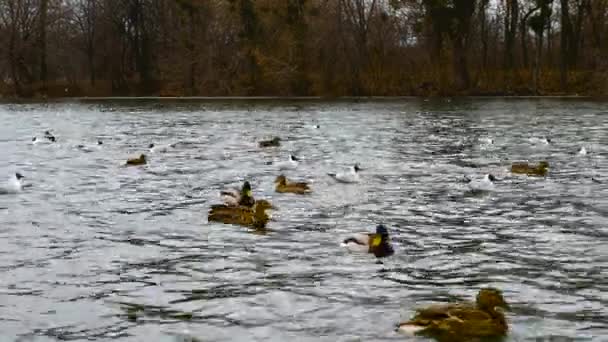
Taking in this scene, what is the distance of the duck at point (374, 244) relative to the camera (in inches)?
463

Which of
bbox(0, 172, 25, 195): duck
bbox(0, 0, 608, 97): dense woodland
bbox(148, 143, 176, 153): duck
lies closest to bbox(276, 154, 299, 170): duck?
bbox(148, 143, 176, 153): duck

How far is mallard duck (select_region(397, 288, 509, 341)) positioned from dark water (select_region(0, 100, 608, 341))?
25 centimetres

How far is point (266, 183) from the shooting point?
62.9ft

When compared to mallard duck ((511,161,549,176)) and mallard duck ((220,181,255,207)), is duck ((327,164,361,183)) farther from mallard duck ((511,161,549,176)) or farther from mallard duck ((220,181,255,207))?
mallard duck ((511,161,549,176))

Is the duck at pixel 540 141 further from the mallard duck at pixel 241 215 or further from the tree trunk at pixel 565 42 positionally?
the tree trunk at pixel 565 42

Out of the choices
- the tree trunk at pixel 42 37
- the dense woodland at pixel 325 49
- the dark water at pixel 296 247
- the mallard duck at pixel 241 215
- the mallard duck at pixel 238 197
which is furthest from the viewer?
the tree trunk at pixel 42 37

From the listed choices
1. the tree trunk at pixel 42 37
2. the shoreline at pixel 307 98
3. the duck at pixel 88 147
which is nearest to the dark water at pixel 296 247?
the duck at pixel 88 147

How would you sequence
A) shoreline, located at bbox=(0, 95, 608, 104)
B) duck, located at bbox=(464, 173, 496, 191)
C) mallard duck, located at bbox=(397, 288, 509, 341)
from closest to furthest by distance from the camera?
mallard duck, located at bbox=(397, 288, 509, 341) → duck, located at bbox=(464, 173, 496, 191) → shoreline, located at bbox=(0, 95, 608, 104)

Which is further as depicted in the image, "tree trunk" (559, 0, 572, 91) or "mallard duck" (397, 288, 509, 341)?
"tree trunk" (559, 0, 572, 91)

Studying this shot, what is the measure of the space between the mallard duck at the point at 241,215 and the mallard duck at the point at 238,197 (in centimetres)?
50

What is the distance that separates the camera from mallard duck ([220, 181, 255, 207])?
15.2m

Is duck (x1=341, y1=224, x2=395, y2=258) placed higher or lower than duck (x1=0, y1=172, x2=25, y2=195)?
lower

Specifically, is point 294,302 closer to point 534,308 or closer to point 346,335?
point 346,335

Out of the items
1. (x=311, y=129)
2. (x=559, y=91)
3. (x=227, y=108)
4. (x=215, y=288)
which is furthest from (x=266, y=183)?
(x=559, y=91)
